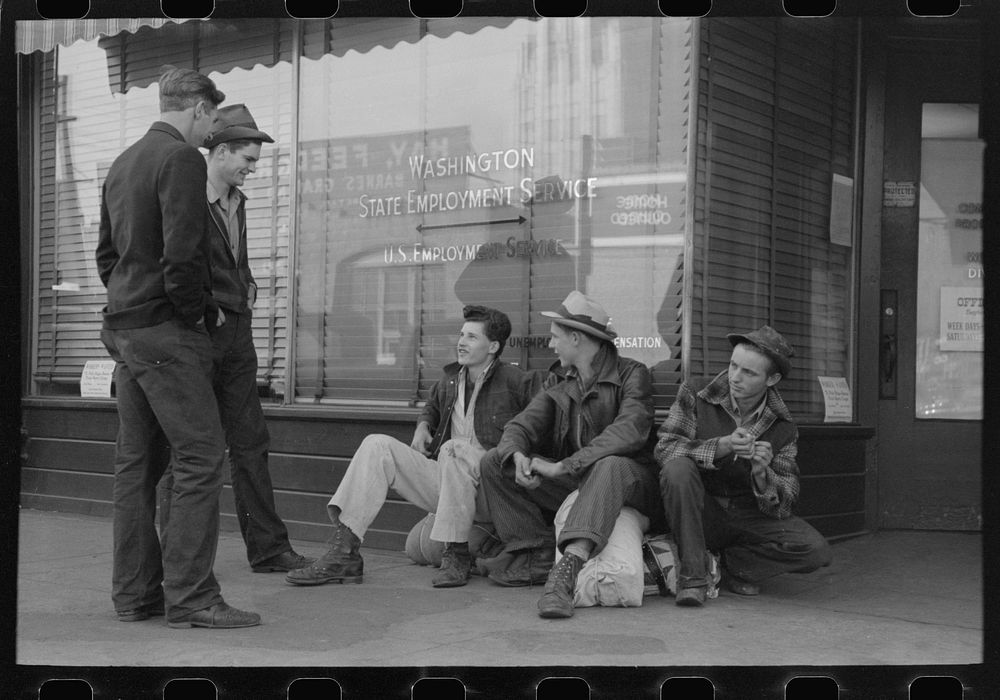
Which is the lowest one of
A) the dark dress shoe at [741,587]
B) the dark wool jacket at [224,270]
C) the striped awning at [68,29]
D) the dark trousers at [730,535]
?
the dark dress shoe at [741,587]

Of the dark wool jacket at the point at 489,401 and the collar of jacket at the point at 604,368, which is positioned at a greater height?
the collar of jacket at the point at 604,368

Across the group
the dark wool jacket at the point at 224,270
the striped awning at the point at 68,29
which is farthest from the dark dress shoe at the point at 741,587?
the striped awning at the point at 68,29

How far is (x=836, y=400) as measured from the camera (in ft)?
21.0

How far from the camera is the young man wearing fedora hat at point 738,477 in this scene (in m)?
4.67

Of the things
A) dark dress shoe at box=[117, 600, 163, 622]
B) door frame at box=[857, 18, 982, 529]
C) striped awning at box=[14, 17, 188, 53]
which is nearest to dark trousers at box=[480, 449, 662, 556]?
dark dress shoe at box=[117, 600, 163, 622]

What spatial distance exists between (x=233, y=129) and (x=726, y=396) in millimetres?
2587

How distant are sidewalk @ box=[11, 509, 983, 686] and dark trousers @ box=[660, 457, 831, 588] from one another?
0.49ft

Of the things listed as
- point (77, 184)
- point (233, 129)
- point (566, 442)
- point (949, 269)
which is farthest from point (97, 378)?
point (949, 269)

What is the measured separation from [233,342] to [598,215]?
2101mm

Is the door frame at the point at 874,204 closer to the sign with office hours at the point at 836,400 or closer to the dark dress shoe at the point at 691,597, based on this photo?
the sign with office hours at the point at 836,400

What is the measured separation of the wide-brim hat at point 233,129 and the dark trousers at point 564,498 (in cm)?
186

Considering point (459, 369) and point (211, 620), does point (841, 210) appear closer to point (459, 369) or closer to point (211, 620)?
point (459, 369)

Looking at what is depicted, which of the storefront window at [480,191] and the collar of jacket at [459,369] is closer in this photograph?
the collar of jacket at [459,369]

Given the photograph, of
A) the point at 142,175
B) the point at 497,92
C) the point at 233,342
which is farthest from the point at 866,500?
the point at 142,175
